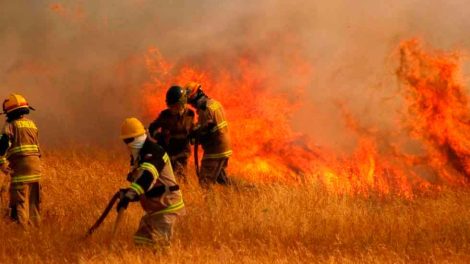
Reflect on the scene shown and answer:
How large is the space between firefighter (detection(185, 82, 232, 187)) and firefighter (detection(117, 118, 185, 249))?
3.18 metres

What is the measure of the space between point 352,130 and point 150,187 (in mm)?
7820

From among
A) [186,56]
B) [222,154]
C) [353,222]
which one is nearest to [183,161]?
[222,154]

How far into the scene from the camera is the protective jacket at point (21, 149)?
30.6 ft

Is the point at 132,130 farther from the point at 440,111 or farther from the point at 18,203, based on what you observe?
the point at 440,111

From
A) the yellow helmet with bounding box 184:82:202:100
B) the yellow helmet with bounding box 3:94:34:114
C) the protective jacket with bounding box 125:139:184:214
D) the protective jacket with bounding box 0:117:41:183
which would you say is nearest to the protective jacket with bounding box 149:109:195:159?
the yellow helmet with bounding box 184:82:202:100

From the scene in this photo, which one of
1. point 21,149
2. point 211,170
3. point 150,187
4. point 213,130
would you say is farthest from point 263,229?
point 21,149

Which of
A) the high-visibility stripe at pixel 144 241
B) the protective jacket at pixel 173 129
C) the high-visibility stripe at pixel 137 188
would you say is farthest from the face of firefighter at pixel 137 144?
the protective jacket at pixel 173 129

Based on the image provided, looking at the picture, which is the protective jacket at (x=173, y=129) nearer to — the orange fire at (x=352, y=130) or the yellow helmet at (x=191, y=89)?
the yellow helmet at (x=191, y=89)

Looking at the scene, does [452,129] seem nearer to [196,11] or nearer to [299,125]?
[299,125]

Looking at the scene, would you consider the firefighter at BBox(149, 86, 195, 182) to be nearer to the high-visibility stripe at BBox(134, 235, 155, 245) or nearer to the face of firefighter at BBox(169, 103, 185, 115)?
the face of firefighter at BBox(169, 103, 185, 115)

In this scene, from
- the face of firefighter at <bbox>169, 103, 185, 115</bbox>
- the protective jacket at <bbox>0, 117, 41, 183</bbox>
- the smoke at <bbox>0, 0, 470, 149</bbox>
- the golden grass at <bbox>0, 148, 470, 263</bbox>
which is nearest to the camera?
the golden grass at <bbox>0, 148, 470, 263</bbox>

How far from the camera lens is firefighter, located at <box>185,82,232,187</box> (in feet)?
Result: 35.3

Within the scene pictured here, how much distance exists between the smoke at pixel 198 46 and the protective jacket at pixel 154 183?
732 centimetres

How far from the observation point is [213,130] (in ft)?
35.5
